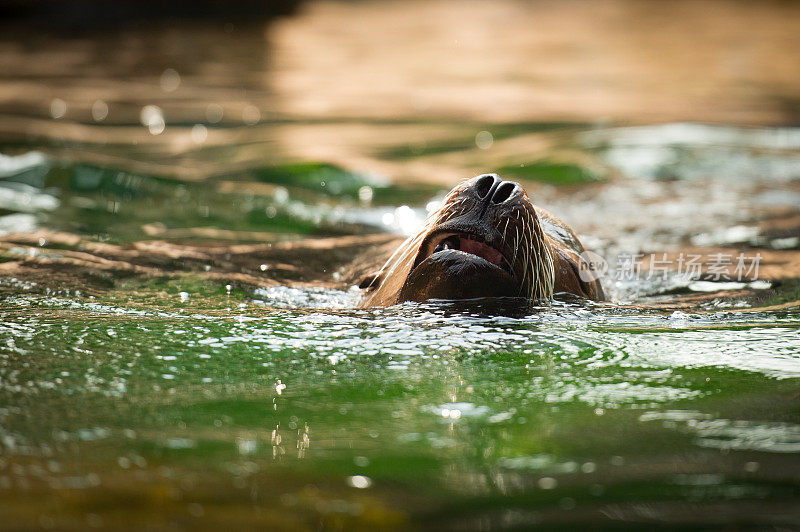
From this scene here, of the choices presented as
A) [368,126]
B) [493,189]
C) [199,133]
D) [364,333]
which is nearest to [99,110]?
[199,133]

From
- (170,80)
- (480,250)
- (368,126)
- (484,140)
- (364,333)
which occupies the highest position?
(170,80)

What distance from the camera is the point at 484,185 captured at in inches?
147

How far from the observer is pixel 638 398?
2.81m

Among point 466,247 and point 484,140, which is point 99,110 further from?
point 466,247

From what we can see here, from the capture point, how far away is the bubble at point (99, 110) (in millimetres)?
10984

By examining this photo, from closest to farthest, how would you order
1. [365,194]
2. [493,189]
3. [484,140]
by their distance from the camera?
[493,189], [365,194], [484,140]

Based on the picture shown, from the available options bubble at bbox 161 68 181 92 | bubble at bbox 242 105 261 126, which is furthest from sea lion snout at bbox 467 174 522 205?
bubble at bbox 161 68 181 92

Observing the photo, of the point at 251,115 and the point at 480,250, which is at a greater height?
the point at 251,115

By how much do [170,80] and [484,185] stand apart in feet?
37.9

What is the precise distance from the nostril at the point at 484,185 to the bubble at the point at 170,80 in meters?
10.6

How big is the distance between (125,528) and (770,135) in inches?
364

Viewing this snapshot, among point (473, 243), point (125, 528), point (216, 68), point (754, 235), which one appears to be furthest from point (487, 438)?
point (216, 68)

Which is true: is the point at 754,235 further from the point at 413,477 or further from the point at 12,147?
the point at 12,147

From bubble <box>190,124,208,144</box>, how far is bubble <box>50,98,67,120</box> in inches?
60.3
